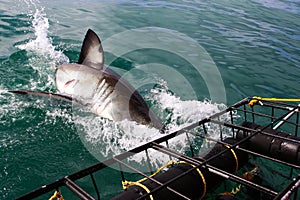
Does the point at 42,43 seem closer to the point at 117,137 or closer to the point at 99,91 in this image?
the point at 99,91

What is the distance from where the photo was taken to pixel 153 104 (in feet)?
18.9

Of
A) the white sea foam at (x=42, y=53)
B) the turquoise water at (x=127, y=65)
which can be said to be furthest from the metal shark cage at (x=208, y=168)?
the white sea foam at (x=42, y=53)

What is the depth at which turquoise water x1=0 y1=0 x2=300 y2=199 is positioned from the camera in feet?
13.1

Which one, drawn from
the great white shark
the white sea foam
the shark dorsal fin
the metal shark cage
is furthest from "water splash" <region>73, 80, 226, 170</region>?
the white sea foam

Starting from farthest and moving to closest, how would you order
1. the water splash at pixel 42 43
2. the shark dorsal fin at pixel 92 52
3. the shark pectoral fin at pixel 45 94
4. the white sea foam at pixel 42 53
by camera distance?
Answer: 1. the water splash at pixel 42 43
2. the white sea foam at pixel 42 53
3. the shark dorsal fin at pixel 92 52
4. the shark pectoral fin at pixel 45 94

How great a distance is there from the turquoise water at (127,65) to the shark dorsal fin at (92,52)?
3.41 feet

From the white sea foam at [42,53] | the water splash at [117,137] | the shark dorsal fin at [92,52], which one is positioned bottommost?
the water splash at [117,137]

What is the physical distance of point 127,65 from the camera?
829 centimetres

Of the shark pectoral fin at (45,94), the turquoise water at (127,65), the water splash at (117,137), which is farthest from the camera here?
the shark pectoral fin at (45,94)

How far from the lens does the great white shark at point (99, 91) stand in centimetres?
445

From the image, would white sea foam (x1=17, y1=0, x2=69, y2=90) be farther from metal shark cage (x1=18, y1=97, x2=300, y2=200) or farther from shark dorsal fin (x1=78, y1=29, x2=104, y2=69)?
metal shark cage (x1=18, y1=97, x2=300, y2=200)

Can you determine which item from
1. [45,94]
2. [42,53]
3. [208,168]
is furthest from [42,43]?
[208,168]

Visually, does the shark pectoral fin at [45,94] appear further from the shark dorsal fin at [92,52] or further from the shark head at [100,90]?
the shark dorsal fin at [92,52]

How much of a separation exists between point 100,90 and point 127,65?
360cm
